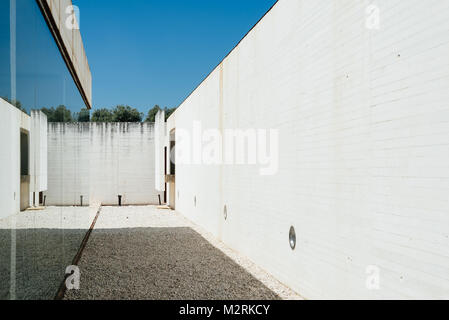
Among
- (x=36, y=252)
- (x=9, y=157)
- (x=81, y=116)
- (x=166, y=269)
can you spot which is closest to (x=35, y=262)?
(x=36, y=252)

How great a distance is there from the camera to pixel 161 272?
21.3ft

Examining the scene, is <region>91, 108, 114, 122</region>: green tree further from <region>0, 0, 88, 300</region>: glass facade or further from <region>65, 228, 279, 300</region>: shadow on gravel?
<region>0, 0, 88, 300</region>: glass facade

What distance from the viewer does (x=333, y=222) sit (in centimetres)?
429

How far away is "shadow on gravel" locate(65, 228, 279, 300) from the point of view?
527cm

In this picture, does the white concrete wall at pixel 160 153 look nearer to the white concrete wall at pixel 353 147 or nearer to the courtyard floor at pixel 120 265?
the courtyard floor at pixel 120 265

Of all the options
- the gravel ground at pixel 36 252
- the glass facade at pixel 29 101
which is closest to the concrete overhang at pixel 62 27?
the glass facade at pixel 29 101

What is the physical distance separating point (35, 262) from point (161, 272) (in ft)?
9.16

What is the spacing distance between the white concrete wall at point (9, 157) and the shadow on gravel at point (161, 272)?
8.05ft

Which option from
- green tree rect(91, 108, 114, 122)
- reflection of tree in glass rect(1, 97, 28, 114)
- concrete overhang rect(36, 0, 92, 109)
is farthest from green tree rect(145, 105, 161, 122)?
reflection of tree in glass rect(1, 97, 28, 114)

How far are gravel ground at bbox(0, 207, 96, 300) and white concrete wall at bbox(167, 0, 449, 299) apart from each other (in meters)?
2.81
